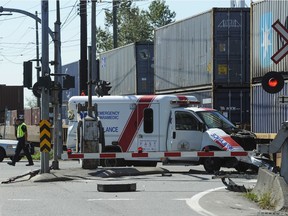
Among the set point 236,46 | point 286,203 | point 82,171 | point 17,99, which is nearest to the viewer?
point 286,203

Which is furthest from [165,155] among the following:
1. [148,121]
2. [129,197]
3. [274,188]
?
[274,188]

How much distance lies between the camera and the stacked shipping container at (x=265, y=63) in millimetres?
22531

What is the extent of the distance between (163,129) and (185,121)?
96 centimetres

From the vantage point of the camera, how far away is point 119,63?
37969 millimetres

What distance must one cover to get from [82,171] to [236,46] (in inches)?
377

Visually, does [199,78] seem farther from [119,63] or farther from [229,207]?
[229,207]

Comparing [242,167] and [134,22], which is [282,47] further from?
[134,22]

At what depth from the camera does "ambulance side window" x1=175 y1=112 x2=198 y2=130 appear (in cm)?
2162

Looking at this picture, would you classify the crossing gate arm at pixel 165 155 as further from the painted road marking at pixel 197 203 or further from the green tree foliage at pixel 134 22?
the green tree foliage at pixel 134 22

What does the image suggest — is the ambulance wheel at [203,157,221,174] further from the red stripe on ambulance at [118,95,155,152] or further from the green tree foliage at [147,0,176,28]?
the green tree foliage at [147,0,176,28]

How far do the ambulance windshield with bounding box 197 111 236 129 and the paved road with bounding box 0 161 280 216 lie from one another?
8.61 ft

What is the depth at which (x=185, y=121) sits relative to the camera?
2194 centimetres

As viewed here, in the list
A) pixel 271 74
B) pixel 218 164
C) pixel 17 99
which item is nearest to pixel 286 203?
pixel 271 74

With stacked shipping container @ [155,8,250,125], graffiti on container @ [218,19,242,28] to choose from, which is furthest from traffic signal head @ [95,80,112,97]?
graffiti on container @ [218,19,242,28]
